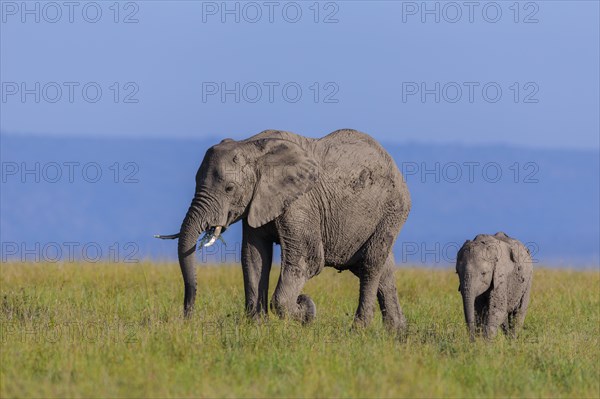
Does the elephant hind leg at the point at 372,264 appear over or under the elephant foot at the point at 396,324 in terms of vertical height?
over

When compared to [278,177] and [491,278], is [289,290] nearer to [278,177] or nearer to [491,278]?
[278,177]

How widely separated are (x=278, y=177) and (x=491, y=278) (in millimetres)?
3292

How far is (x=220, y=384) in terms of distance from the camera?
1016cm

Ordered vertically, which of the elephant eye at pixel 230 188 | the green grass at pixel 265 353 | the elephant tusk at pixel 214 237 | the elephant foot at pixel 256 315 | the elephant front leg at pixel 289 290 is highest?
the elephant eye at pixel 230 188

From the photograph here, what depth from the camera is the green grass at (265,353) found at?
10.2 metres

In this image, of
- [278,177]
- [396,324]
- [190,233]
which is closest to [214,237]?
[190,233]

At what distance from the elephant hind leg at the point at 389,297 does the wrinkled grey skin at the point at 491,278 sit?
1.38 metres

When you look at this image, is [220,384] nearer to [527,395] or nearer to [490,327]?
[527,395]

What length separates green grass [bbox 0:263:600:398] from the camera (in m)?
10.2

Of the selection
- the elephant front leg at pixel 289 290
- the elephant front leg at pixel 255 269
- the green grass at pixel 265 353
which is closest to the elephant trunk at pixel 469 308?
the green grass at pixel 265 353

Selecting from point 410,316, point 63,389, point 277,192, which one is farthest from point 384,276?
point 63,389

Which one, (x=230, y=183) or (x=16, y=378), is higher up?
(x=230, y=183)

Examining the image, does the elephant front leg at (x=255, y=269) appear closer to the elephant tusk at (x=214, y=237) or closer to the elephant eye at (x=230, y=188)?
the elephant tusk at (x=214, y=237)

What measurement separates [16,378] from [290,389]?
279 cm
